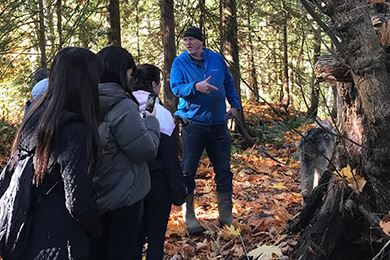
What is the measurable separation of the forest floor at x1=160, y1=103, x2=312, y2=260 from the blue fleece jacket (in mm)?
1224

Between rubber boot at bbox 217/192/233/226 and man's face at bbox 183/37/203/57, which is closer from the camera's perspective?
man's face at bbox 183/37/203/57

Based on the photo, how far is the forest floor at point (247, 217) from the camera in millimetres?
3826

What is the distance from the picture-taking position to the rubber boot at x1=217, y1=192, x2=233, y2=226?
4473mm

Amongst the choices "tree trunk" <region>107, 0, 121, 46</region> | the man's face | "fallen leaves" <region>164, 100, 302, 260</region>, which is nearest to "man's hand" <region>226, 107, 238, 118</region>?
the man's face

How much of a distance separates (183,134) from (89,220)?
2.39 metres

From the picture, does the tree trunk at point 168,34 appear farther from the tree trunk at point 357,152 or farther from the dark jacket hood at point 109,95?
the dark jacket hood at point 109,95

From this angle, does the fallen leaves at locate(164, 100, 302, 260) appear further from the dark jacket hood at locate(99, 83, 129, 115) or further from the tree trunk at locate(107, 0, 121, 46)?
the tree trunk at locate(107, 0, 121, 46)

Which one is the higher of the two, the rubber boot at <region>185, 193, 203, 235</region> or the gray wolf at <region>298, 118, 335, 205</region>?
the gray wolf at <region>298, 118, 335, 205</region>

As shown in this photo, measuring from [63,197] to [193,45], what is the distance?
2681 mm

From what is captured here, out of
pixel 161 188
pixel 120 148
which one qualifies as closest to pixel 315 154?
pixel 161 188

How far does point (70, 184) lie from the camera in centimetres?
→ 199

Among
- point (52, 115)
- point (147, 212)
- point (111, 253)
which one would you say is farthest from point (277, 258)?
point (52, 115)

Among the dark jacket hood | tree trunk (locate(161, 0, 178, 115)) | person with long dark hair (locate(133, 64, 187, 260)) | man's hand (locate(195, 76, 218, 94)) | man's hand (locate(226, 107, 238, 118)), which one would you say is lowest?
person with long dark hair (locate(133, 64, 187, 260))

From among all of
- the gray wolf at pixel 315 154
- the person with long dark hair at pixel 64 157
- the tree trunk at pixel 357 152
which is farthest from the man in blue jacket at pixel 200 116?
the person with long dark hair at pixel 64 157
